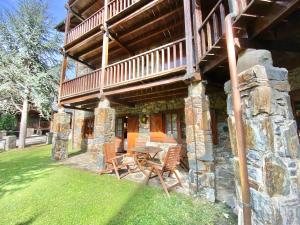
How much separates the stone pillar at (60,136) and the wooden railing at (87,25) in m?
3.64

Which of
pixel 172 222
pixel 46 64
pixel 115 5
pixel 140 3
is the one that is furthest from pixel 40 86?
pixel 172 222

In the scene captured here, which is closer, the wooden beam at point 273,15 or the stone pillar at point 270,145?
the wooden beam at point 273,15

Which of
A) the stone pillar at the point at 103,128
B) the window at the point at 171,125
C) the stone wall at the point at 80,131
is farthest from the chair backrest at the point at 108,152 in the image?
the stone wall at the point at 80,131

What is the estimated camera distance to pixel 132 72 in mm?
6273

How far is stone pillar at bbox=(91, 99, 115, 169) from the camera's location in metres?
6.11

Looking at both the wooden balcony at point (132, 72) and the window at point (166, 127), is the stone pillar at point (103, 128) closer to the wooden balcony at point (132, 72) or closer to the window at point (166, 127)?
the wooden balcony at point (132, 72)

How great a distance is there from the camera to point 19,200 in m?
3.76

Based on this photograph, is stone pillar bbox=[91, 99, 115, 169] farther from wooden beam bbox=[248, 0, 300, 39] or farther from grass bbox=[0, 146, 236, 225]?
wooden beam bbox=[248, 0, 300, 39]

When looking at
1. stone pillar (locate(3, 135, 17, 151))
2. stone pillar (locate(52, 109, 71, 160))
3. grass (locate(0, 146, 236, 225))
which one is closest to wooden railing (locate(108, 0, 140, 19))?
stone pillar (locate(52, 109, 71, 160))

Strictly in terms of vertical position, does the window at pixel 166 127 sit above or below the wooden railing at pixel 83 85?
below

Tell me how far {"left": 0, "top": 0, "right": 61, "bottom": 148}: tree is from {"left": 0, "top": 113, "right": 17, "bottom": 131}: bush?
11.5ft

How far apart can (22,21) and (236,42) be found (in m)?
15.0

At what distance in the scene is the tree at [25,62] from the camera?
1141 cm

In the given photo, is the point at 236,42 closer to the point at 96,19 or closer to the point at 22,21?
the point at 96,19
